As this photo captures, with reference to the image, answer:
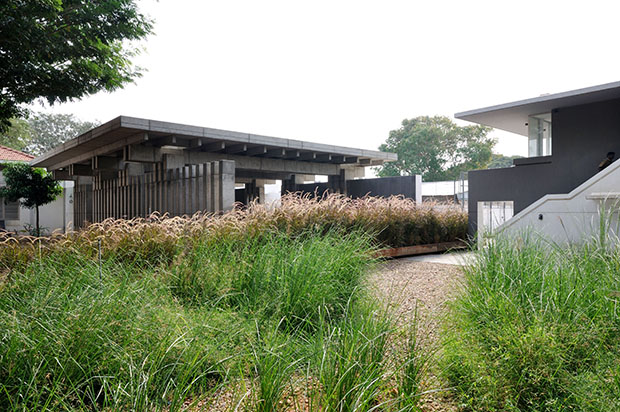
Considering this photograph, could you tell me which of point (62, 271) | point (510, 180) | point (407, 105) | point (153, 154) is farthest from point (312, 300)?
point (407, 105)

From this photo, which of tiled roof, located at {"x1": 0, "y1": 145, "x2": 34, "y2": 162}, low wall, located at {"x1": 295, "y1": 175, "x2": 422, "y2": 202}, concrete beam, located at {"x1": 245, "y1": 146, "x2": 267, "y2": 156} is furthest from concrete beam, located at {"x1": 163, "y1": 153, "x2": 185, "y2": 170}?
tiled roof, located at {"x1": 0, "y1": 145, "x2": 34, "y2": 162}

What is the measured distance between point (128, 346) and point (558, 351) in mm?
2068

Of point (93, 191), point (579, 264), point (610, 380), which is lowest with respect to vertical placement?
point (610, 380)

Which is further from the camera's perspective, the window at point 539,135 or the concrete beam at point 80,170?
the concrete beam at point 80,170

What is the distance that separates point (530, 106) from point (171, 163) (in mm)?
8861

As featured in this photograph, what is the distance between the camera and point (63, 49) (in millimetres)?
7867

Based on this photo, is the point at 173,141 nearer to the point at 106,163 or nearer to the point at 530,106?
the point at 106,163

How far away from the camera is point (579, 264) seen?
2.83m

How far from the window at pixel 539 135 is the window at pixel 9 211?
20134mm

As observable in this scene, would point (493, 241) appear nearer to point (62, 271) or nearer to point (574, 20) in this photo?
point (62, 271)

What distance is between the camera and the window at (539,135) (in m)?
9.91

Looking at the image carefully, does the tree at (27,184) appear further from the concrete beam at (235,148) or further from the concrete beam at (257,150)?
the concrete beam at (257,150)

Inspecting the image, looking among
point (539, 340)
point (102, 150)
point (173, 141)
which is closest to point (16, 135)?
point (102, 150)

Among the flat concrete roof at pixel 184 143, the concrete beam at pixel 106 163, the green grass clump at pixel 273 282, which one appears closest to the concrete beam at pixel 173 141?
the flat concrete roof at pixel 184 143
